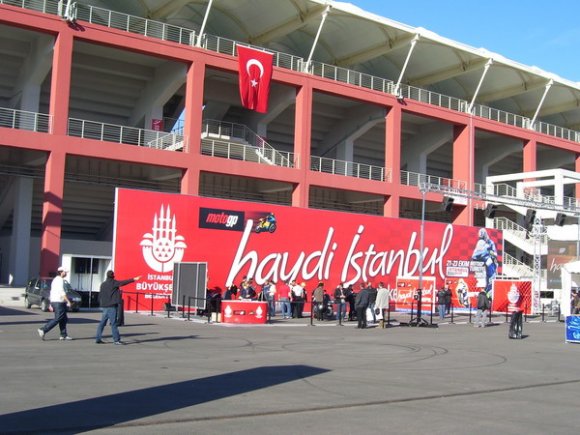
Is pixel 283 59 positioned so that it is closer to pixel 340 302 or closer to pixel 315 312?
pixel 315 312

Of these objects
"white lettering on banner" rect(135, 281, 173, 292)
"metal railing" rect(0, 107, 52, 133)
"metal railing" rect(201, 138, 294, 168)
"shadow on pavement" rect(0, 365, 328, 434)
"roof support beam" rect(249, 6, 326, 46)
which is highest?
"roof support beam" rect(249, 6, 326, 46)

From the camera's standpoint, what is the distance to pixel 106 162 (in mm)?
37625

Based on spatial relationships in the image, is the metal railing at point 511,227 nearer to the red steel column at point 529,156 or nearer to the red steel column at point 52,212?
the red steel column at point 529,156

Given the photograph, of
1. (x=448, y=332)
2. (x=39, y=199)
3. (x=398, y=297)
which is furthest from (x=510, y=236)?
(x=39, y=199)

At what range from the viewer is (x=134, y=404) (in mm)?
8617

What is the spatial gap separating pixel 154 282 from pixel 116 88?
13.5 m

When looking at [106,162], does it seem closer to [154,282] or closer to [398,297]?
[154,282]

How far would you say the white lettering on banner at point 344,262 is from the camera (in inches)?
1350

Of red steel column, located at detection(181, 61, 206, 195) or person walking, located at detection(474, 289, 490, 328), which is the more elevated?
red steel column, located at detection(181, 61, 206, 195)

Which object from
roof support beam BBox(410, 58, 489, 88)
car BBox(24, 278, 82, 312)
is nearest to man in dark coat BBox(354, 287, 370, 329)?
car BBox(24, 278, 82, 312)

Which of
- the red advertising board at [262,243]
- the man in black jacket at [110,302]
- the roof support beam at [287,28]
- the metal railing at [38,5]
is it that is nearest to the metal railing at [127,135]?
the red advertising board at [262,243]

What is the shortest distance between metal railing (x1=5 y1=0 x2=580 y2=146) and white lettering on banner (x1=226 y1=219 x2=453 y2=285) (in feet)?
32.3

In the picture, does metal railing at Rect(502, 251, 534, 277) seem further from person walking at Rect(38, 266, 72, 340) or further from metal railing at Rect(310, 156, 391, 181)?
person walking at Rect(38, 266, 72, 340)

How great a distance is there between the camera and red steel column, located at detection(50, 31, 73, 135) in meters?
32.2
